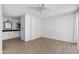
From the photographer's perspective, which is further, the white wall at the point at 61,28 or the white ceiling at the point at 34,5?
the white wall at the point at 61,28

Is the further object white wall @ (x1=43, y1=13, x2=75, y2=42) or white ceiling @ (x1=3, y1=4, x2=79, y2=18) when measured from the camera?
white wall @ (x1=43, y1=13, x2=75, y2=42)

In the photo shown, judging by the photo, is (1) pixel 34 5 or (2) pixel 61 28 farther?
(2) pixel 61 28

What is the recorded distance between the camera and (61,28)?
91.1 inches

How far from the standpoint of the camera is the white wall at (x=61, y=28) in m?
2.07

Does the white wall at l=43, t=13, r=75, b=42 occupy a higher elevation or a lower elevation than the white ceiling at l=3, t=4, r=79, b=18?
lower

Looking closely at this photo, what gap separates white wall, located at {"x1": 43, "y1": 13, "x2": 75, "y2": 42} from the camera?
2.07m

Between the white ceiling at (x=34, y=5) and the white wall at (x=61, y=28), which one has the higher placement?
the white ceiling at (x=34, y=5)

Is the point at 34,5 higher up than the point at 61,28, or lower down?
higher up

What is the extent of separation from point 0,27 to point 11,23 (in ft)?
1.51
